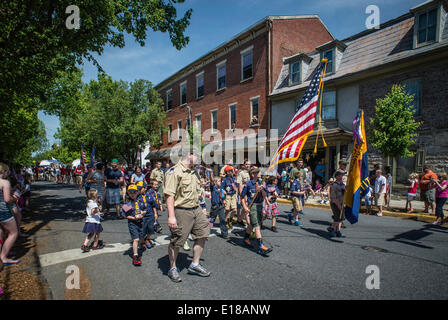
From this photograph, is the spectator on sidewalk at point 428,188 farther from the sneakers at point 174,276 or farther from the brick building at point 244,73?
the brick building at point 244,73

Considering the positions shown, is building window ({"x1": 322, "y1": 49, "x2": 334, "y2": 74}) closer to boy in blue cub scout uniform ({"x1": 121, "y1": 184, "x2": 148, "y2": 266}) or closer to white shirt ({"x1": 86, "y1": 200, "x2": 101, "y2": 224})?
boy in blue cub scout uniform ({"x1": 121, "y1": 184, "x2": 148, "y2": 266})

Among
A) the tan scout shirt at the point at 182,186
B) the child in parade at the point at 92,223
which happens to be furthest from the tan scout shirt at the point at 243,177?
the child in parade at the point at 92,223

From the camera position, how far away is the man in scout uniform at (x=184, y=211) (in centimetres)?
365

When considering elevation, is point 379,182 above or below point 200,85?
below

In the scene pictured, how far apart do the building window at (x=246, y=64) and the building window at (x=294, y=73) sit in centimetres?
339

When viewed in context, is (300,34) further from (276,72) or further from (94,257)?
(94,257)

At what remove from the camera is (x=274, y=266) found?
4219 mm

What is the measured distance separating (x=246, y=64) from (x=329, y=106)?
8028 mm

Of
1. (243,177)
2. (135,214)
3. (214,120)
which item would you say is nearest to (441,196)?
(243,177)

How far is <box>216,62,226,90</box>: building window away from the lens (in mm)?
21667

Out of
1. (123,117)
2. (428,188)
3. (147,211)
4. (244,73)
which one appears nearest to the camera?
(147,211)

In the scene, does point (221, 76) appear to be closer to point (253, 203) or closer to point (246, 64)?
point (246, 64)

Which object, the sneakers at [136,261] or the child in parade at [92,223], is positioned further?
the child in parade at [92,223]

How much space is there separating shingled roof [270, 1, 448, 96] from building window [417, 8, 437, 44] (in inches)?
13.4
